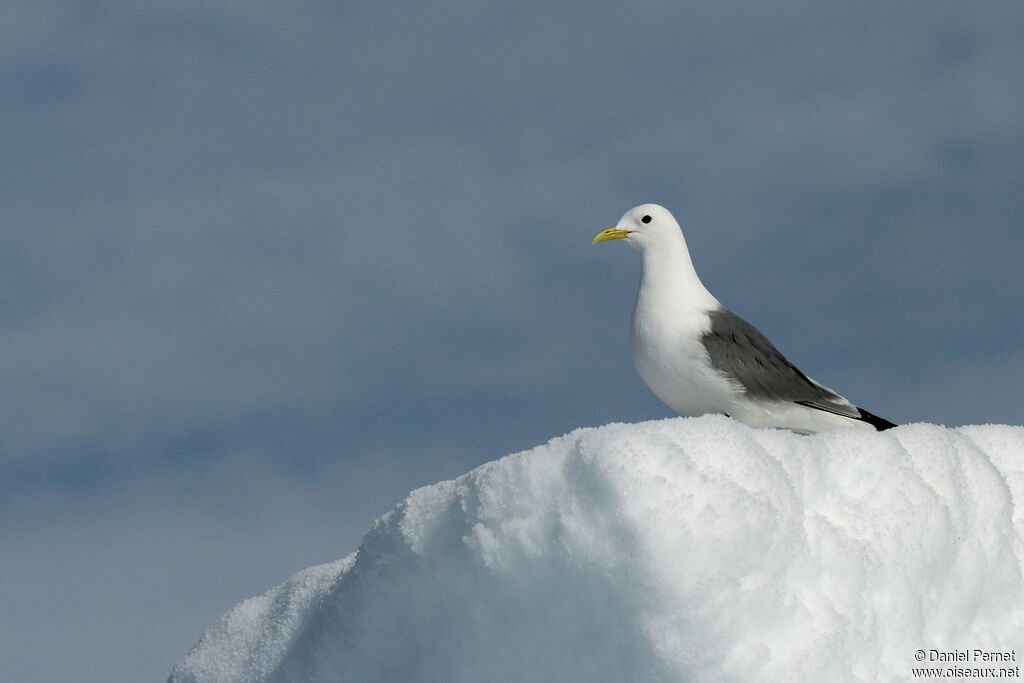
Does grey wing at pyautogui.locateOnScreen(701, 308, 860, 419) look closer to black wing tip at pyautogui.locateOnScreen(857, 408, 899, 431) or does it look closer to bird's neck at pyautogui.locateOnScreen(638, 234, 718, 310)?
black wing tip at pyautogui.locateOnScreen(857, 408, 899, 431)

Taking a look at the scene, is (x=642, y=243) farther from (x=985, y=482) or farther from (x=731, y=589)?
(x=731, y=589)

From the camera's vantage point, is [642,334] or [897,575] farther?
[642,334]

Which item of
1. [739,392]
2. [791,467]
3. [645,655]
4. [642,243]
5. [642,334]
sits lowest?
[645,655]

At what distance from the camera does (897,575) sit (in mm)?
3967

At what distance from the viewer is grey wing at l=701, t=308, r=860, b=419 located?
601 cm

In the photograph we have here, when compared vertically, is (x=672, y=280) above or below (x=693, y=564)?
above

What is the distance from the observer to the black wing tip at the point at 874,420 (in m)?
6.07

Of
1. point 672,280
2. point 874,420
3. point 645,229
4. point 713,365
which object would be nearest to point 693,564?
point 713,365

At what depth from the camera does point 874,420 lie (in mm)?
6113

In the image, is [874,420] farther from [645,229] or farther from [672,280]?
[645,229]

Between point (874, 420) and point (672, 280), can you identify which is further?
point (672, 280)

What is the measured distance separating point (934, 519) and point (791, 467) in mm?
655

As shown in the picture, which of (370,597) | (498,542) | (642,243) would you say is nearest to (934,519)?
(498,542)

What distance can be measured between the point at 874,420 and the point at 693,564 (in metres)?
3.00
